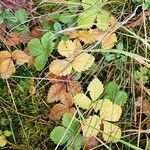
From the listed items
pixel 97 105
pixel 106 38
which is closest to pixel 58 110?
pixel 97 105

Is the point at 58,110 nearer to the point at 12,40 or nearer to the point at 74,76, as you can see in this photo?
the point at 74,76

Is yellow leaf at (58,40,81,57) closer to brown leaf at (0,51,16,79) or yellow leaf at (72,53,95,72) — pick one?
yellow leaf at (72,53,95,72)

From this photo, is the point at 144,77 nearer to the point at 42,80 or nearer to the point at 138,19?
the point at 138,19

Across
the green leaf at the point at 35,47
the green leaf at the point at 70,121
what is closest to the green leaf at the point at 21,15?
the green leaf at the point at 35,47

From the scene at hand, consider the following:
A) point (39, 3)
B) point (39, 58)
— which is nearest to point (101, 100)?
point (39, 58)

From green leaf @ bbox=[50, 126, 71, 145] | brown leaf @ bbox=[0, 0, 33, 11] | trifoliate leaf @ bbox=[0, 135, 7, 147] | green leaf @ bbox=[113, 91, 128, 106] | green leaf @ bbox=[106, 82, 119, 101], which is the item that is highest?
brown leaf @ bbox=[0, 0, 33, 11]

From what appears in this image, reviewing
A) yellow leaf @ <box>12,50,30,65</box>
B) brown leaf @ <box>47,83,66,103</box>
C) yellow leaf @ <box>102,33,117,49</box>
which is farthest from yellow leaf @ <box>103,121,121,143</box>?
yellow leaf @ <box>12,50,30,65</box>
